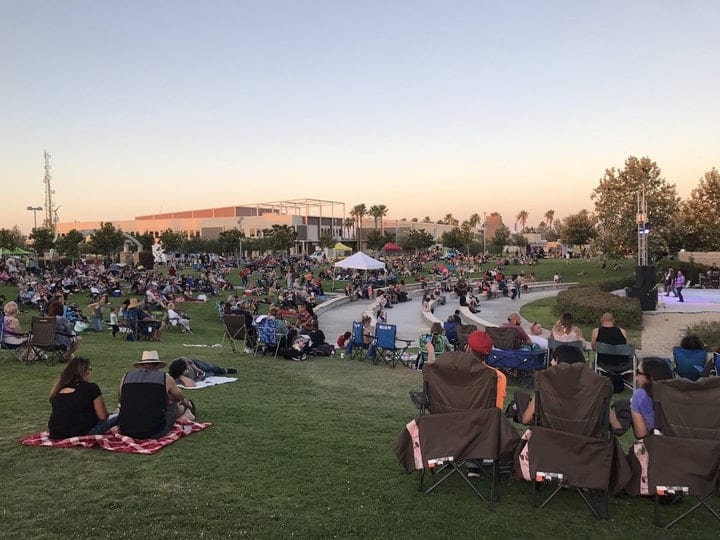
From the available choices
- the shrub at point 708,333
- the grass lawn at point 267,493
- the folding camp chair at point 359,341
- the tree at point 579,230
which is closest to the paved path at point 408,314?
the folding camp chair at point 359,341

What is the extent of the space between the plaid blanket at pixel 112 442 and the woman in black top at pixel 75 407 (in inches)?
3.0

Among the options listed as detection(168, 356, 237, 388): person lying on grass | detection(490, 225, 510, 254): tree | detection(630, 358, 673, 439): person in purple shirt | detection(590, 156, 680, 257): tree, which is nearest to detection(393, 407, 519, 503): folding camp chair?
detection(630, 358, 673, 439): person in purple shirt

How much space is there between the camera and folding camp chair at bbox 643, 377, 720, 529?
4102 millimetres

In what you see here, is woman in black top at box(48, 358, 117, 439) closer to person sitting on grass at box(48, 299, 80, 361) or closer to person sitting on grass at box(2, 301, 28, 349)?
person sitting on grass at box(48, 299, 80, 361)

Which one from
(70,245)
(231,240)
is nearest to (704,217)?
(231,240)

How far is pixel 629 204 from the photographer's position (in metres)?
43.9

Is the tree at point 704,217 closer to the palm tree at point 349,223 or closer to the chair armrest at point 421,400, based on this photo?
the chair armrest at point 421,400

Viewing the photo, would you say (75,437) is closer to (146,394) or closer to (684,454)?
(146,394)

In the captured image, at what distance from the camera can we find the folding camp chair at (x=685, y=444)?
410 centimetres

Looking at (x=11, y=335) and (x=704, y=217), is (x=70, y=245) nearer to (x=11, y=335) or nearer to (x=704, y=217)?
(x=11, y=335)

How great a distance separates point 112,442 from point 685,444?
16.2 ft

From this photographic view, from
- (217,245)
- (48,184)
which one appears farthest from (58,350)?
(48,184)

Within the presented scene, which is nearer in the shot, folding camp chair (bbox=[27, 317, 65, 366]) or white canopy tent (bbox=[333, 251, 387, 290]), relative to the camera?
folding camp chair (bbox=[27, 317, 65, 366])

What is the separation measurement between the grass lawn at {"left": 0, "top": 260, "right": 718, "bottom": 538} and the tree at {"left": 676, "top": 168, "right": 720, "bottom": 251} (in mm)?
47121
